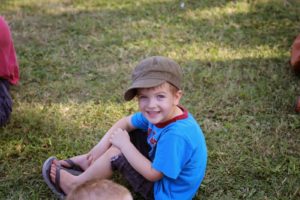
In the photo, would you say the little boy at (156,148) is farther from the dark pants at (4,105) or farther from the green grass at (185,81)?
the dark pants at (4,105)

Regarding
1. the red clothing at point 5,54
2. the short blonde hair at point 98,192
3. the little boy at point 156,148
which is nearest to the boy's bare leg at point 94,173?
the little boy at point 156,148

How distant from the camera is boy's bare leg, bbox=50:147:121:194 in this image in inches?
94.3

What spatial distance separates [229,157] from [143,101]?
104 centimetres

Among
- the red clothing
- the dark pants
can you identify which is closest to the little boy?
the dark pants

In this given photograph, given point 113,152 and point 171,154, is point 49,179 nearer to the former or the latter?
point 113,152

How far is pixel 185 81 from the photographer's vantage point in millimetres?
3727

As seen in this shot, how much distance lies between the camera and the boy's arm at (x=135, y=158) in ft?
7.02

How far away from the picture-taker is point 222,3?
208 inches

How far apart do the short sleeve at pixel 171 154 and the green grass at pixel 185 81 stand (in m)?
0.60

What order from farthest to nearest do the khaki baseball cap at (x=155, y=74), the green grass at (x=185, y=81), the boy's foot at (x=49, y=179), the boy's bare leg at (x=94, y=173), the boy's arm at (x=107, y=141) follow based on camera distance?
the green grass at (x=185, y=81), the boy's arm at (x=107, y=141), the boy's foot at (x=49, y=179), the boy's bare leg at (x=94, y=173), the khaki baseball cap at (x=155, y=74)

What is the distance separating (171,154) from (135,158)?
0.84ft

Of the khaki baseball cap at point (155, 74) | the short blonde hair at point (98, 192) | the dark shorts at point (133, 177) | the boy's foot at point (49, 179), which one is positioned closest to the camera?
the short blonde hair at point (98, 192)

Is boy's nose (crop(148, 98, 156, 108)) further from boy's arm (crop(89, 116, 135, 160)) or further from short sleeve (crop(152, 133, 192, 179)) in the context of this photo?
boy's arm (crop(89, 116, 135, 160))

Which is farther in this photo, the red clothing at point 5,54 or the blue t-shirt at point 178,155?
the red clothing at point 5,54
